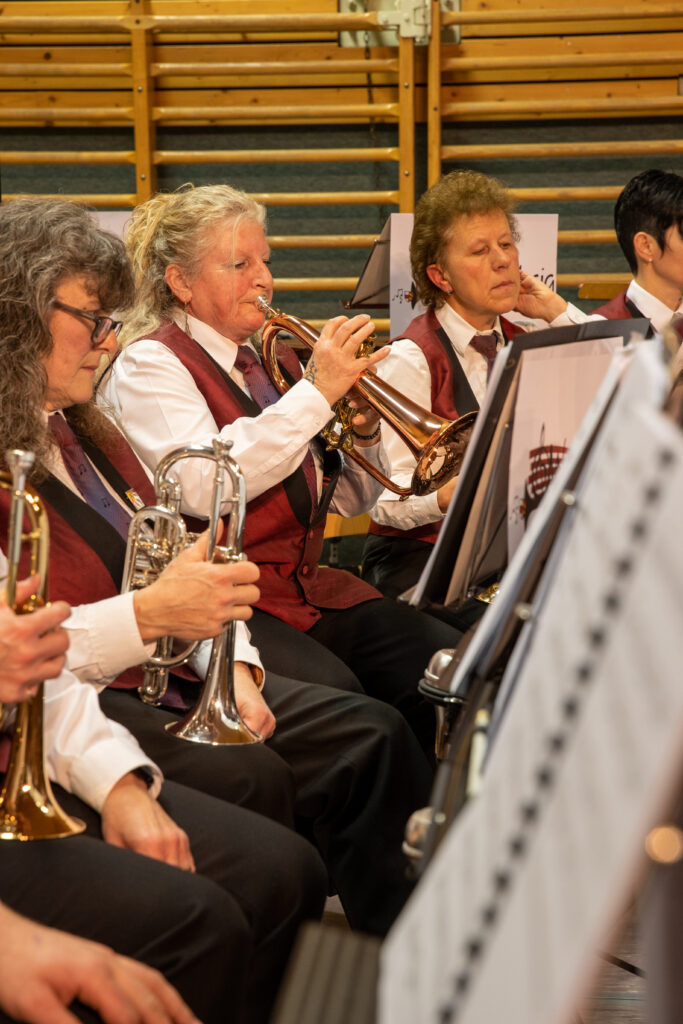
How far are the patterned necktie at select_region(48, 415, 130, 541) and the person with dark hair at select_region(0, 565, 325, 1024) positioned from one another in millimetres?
273

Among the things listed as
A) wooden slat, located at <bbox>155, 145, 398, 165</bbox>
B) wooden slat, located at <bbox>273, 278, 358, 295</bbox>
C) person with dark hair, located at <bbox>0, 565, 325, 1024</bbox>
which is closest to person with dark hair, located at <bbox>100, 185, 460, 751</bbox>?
person with dark hair, located at <bbox>0, 565, 325, 1024</bbox>

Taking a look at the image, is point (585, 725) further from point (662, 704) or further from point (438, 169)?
point (438, 169)

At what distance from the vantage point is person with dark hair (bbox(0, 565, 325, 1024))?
965mm

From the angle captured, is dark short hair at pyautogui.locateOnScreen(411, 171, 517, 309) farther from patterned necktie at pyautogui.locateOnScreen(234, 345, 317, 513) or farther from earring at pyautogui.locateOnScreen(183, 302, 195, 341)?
earring at pyautogui.locateOnScreen(183, 302, 195, 341)

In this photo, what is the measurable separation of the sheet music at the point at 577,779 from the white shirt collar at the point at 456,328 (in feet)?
7.11

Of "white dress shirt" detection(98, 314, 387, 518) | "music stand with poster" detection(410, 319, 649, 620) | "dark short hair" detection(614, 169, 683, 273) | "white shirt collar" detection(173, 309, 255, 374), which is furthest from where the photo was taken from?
"dark short hair" detection(614, 169, 683, 273)

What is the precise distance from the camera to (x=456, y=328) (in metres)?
2.65

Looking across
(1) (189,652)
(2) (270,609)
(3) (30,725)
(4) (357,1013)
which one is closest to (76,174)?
(2) (270,609)

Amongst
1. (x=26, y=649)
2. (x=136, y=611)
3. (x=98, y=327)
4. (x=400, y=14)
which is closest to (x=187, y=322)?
(x=98, y=327)

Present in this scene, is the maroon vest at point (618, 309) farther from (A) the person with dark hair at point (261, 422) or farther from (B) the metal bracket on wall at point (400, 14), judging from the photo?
(B) the metal bracket on wall at point (400, 14)

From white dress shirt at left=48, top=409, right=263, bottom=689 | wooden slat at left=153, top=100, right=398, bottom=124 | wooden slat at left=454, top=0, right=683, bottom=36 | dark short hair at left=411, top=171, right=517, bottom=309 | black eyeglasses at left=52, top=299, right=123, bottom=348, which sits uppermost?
wooden slat at left=454, top=0, right=683, bottom=36

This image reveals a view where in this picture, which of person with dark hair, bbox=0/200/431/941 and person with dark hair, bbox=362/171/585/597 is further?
person with dark hair, bbox=362/171/585/597

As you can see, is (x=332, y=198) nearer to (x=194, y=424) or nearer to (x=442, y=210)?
(x=442, y=210)

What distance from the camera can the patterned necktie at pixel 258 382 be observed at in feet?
7.27
